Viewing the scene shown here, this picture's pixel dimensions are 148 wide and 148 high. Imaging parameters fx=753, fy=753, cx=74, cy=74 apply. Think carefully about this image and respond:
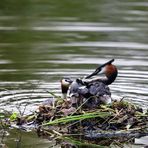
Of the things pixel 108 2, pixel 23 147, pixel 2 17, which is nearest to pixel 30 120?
pixel 23 147

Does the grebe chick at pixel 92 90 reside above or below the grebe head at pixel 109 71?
below

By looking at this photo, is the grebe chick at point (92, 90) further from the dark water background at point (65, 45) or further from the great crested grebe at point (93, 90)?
the dark water background at point (65, 45)

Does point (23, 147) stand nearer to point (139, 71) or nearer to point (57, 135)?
point (57, 135)

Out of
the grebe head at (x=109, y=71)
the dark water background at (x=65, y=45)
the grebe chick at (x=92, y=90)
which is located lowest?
the dark water background at (x=65, y=45)

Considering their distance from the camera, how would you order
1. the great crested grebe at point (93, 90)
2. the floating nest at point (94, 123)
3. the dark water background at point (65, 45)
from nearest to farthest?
the floating nest at point (94, 123), the great crested grebe at point (93, 90), the dark water background at point (65, 45)

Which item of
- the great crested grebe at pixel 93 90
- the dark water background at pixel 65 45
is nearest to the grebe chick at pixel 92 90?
the great crested grebe at pixel 93 90

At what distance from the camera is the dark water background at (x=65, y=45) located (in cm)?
990

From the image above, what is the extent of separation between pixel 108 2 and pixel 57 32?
291 cm

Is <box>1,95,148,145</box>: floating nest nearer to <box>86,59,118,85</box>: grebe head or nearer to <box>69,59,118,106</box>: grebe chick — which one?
<box>69,59,118,106</box>: grebe chick

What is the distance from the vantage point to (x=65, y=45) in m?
12.8

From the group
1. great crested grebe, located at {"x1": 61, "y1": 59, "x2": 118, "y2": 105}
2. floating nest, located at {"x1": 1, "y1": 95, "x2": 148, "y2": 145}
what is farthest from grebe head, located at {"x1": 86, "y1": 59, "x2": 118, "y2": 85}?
floating nest, located at {"x1": 1, "y1": 95, "x2": 148, "y2": 145}

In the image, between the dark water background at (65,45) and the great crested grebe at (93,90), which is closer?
the great crested grebe at (93,90)

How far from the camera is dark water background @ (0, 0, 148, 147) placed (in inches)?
390

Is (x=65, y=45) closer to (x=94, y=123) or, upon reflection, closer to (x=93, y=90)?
(x=93, y=90)
